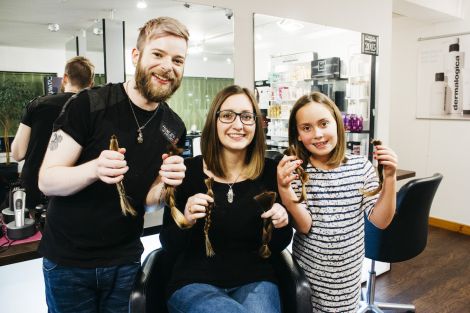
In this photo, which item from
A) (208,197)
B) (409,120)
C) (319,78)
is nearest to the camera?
(208,197)

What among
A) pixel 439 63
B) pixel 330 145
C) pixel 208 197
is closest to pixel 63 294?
pixel 208 197

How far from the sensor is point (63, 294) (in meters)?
1.30

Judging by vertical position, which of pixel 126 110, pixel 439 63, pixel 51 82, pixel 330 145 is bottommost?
pixel 330 145

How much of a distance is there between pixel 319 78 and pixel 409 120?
2.41 metres

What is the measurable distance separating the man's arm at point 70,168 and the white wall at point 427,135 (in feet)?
14.7

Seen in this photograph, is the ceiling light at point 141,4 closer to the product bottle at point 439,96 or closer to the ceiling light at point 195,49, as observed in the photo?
the ceiling light at point 195,49

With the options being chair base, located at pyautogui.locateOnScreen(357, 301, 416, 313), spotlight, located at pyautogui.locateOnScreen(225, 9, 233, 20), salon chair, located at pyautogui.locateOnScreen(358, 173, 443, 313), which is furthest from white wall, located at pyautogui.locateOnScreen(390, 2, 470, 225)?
spotlight, located at pyautogui.locateOnScreen(225, 9, 233, 20)

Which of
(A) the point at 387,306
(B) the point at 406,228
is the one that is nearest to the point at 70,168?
(B) the point at 406,228

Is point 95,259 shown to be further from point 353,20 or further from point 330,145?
point 353,20

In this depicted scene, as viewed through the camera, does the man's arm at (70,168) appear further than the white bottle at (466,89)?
No

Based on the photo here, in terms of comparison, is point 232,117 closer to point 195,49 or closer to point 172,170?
point 172,170

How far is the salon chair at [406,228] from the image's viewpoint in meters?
2.23

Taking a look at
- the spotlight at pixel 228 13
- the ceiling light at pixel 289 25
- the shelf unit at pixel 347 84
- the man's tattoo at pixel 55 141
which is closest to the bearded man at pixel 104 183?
the man's tattoo at pixel 55 141

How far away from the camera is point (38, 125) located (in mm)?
1626
